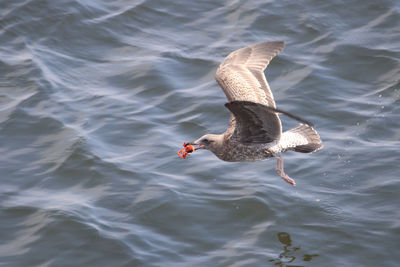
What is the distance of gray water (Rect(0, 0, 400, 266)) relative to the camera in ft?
25.8

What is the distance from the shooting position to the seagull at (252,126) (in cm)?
726

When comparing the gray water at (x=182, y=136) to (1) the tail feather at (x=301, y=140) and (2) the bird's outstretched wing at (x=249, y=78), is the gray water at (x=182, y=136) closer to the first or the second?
(1) the tail feather at (x=301, y=140)

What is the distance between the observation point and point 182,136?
32.4 feet

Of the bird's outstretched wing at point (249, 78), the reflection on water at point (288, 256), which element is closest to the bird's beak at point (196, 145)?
the bird's outstretched wing at point (249, 78)

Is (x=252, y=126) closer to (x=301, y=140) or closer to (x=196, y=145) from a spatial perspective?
(x=301, y=140)

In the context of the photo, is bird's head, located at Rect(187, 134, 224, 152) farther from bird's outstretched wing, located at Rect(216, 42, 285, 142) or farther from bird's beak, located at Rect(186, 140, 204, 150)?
bird's outstretched wing, located at Rect(216, 42, 285, 142)

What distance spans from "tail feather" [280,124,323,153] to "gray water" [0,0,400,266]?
862mm

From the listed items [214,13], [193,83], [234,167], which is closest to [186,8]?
[214,13]

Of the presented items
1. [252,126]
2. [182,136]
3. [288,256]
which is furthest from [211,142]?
[182,136]

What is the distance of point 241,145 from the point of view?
24.8ft

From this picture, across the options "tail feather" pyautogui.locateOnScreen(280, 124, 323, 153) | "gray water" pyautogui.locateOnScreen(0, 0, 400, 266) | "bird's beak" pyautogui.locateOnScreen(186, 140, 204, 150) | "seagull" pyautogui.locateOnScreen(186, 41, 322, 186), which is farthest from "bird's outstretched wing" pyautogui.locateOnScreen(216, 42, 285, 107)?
"gray water" pyautogui.locateOnScreen(0, 0, 400, 266)

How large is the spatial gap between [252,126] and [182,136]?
2.72 metres

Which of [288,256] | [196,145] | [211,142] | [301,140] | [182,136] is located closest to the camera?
[288,256]

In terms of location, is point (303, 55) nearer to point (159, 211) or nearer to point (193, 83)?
point (193, 83)
